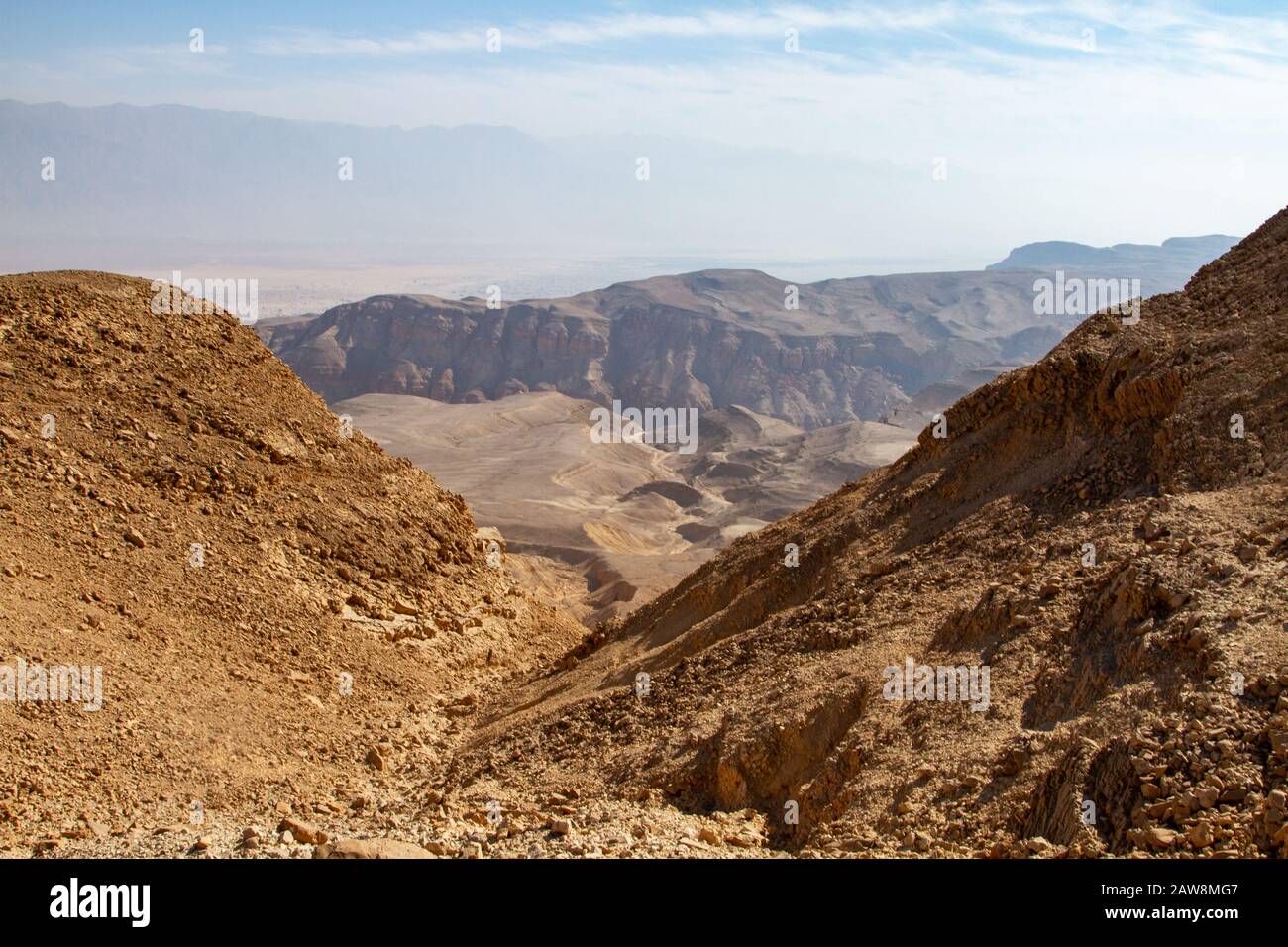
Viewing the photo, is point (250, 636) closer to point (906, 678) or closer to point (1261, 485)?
point (906, 678)

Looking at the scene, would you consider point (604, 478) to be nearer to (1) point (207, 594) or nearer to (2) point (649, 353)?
(1) point (207, 594)

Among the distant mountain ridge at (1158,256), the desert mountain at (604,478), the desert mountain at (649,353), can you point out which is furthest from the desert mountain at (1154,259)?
the desert mountain at (604,478)

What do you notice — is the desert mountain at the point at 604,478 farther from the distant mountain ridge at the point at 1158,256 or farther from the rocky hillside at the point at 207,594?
the distant mountain ridge at the point at 1158,256

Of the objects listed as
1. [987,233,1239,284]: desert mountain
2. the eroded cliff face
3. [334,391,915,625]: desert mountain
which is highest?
[987,233,1239,284]: desert mountain

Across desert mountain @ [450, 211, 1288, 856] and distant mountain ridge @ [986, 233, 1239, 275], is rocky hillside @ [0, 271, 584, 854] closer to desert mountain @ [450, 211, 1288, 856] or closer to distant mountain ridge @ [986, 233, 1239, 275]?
desert mountain @ [450, 211, 1288, 856]

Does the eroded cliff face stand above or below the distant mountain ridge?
below

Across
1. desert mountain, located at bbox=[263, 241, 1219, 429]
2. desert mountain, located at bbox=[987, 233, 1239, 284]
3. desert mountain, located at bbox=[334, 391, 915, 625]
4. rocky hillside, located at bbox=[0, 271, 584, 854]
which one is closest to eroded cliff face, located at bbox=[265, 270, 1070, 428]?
desert mountain, located at bbox=[263, 241, 1219, 429]

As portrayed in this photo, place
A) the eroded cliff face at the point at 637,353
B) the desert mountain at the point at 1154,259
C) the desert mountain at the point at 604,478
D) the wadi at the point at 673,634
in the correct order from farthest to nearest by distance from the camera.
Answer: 1. the desert mountain at the point at 1154,259
2. the eroded cliff face at the point at 637,353
3. the desert mountain at the point at 604,478
4. the wadi at the point at 673,634
